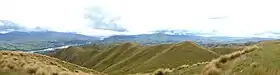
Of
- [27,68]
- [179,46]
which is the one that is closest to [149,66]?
[179,46]

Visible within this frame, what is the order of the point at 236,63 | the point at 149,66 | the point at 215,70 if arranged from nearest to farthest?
the point at 215,70 < the point at 236,63 < the point at 149,66

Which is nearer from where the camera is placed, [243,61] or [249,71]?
[249,71]

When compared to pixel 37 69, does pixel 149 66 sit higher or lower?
lower

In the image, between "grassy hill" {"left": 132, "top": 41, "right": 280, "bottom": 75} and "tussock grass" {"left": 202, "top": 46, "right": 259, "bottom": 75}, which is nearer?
"grassy hill" {"left": 132, "top": 41, "right": 280, "bottom": 75}

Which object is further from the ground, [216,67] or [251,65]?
[251,65]

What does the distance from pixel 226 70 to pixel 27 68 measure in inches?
589

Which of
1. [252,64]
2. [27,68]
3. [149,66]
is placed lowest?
[149,66]

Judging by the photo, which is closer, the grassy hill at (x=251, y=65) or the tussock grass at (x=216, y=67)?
the grassy hill at (x=251, y=65)

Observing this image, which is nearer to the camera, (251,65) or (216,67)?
A: (251,65)

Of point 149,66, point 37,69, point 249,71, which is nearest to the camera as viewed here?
point 249,71

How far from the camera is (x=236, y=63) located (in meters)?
16.9

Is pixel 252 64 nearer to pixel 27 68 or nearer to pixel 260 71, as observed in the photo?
pixel 260 71

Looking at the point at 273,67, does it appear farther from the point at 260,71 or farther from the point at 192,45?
the point at 192,45

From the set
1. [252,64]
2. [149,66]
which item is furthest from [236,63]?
[149,66]
